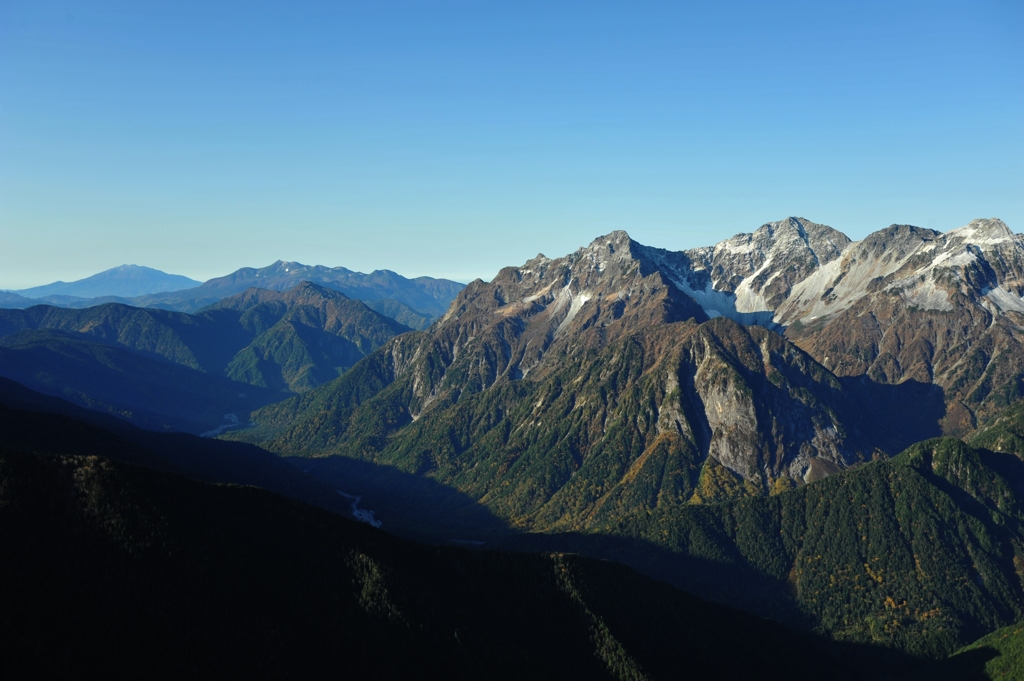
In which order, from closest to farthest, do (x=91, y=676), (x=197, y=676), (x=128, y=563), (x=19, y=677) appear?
(x=19, y=677)
(x=91, y=676)
(x=197, y=676)
(x=128, y=563)

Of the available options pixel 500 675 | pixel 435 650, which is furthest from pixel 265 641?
pixel 500 675

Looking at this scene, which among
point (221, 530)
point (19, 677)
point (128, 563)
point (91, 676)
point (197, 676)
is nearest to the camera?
point (19, 677)

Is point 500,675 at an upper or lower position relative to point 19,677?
lower

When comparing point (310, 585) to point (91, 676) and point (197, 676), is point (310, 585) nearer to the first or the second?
point (197, 676)

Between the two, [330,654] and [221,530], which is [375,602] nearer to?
[330,654]

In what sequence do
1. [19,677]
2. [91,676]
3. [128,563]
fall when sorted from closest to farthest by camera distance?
[19,677] < [91,676] < [128,563]

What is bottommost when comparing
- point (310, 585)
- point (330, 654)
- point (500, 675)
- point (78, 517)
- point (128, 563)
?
point (500, 675)

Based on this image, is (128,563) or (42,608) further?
(128,563)

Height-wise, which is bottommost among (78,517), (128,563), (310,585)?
(310,585)

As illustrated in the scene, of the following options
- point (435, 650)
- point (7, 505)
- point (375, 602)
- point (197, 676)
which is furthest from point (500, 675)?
point (7, 505)

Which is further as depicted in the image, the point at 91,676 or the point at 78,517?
the point at 78,517
